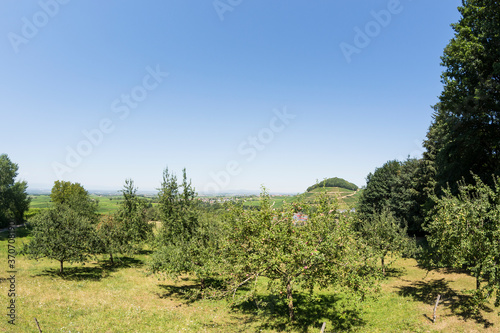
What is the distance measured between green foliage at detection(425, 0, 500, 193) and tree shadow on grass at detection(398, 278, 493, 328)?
36.2 feet

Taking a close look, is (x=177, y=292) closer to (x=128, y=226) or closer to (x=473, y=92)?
(x=128, y=226)

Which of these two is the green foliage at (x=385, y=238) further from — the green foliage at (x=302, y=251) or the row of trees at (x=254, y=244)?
the green foliage at (x=302, y=251)

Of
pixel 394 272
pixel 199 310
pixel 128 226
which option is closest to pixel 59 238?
pixel 128 226

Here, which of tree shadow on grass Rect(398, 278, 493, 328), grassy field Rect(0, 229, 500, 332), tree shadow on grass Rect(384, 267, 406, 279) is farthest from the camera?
tree shadow on grass Rect(384, 267, 406, 279)

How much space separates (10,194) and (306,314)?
75.7m

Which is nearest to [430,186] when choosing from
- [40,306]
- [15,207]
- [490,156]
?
[490,156]

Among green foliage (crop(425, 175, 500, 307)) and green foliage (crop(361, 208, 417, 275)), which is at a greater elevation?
→ green foliage (crop(425, 175, 500, 307))

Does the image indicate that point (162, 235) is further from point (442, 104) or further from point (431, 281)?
point (442, 104)

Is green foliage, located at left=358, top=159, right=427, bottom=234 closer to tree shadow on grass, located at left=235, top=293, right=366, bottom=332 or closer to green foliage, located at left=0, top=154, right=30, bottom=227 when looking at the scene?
tree shadow on grass, located at left=235, top=293, right=366, bottom=332

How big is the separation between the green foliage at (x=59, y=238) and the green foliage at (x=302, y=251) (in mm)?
24428

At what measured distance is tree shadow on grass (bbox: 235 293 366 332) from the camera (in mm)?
16516

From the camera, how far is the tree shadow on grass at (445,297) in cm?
1677

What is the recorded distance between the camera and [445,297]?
68.6 feet

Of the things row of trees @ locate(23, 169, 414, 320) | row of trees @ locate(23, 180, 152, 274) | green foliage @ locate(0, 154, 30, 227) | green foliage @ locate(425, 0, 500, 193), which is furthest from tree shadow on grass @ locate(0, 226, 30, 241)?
green foliage @ locate(425, 0, 500, 193)
